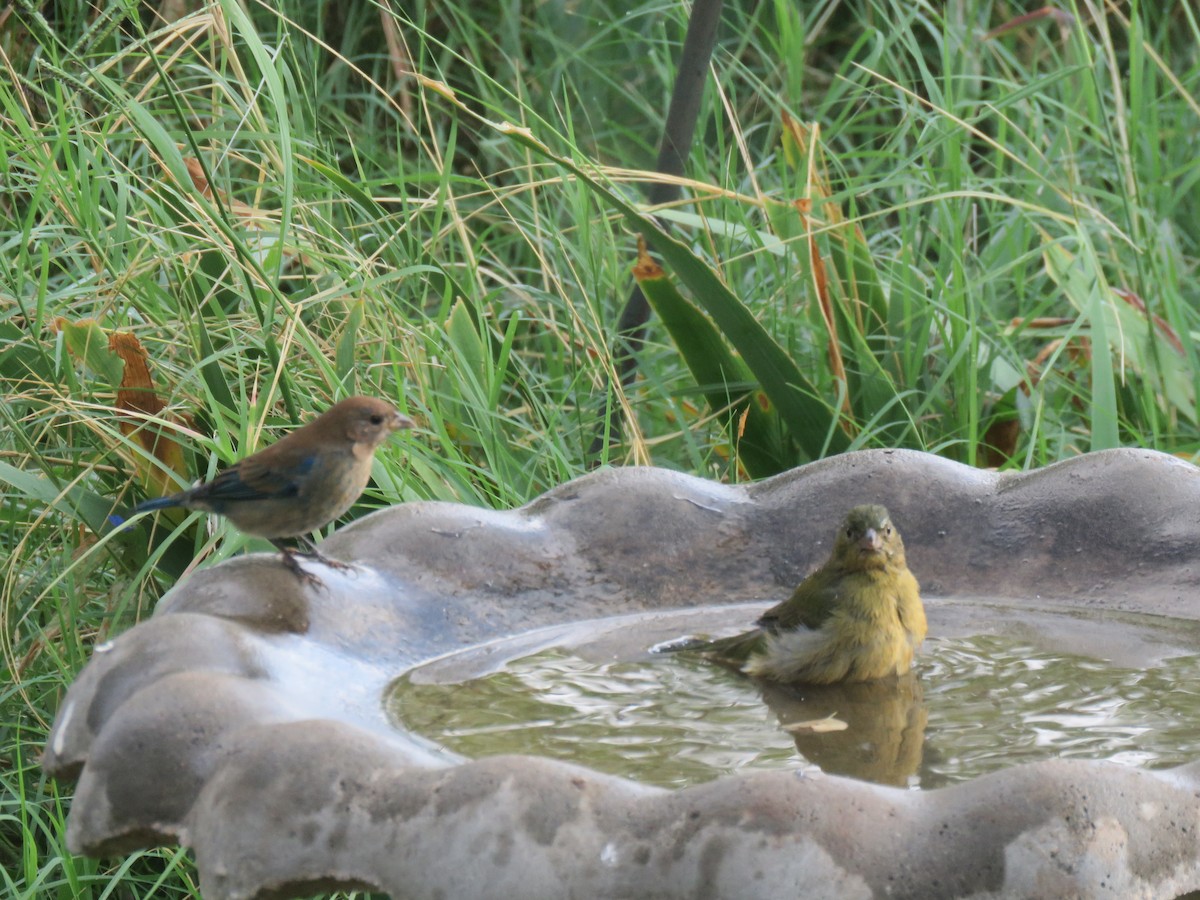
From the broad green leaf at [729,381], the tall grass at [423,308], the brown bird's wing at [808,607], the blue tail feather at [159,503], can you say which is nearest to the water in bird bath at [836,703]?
the brown bird's wing at [808,607]

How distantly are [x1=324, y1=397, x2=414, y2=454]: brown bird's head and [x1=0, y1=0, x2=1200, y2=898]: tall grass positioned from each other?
533mm

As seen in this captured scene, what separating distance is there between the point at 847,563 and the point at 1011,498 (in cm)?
A: 58

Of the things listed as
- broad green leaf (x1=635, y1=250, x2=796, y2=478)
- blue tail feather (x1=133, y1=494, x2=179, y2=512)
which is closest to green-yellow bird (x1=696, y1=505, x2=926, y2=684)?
blue tail feather (x1=133, y1=494, x2=179, y2=512)

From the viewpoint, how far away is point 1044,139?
22.9 ft

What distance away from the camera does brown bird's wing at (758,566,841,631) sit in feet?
10.7

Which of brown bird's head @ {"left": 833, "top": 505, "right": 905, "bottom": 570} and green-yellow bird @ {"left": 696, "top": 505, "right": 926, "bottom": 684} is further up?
brown bird's head @ {"left": 833, "top": 505, "right": 905, "bottom": 570}

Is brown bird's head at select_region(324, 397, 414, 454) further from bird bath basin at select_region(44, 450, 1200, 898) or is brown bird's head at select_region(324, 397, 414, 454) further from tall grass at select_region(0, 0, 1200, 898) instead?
tall grass at select_region(0, 0, 1200, 898)

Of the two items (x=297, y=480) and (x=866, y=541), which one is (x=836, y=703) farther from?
(x=297, y=480)

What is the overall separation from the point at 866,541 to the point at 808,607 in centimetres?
18

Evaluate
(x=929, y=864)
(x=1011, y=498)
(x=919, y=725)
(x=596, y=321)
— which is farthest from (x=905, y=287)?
(x=929, y=864)

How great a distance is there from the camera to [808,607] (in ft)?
10.8

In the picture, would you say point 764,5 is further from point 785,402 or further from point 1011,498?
point 1011,498

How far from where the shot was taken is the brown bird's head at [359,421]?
356cm

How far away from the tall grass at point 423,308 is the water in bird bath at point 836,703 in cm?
109
